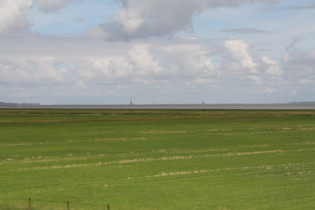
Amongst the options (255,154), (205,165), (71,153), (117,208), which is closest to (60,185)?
(117,208)

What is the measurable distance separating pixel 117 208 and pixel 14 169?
17.1 metres

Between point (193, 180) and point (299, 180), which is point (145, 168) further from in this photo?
point (299, 180)

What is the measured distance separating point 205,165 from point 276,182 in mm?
9549

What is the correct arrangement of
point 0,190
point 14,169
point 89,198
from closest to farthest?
point 89,198, point 0,190, point 14,169

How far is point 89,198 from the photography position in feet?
98.4

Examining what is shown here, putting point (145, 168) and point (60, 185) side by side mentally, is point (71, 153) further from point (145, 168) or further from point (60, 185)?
point (60, 185)

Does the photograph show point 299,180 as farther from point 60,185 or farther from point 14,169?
point 14,169

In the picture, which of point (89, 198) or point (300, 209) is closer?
point (300, 209)

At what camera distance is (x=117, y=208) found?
27.8 metres

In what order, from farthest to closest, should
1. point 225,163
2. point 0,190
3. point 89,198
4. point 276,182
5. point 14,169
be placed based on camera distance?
point 225,163
point 14,169
point 276,182
point 0,190
point 89,198

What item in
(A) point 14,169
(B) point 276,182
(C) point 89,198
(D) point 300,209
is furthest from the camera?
(A) point 14,169

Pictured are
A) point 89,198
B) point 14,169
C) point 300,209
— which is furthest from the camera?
point 14,169

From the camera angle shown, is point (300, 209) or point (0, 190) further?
point (0, 190)

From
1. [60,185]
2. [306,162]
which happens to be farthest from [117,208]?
[306,162]
